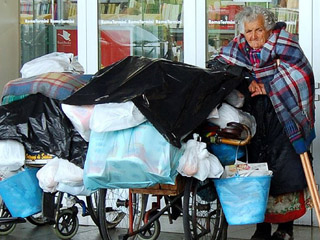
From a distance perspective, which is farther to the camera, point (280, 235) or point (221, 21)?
point (221, 21)

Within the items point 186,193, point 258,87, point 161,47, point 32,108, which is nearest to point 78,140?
point 32,108

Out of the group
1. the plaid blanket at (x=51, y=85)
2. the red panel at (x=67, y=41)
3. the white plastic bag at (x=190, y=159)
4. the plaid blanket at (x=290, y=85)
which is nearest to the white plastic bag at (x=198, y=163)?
the white plastic bag at (x=190, y=159)

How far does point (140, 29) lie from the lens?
27.9ft

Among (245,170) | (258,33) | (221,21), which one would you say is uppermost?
(221,21)

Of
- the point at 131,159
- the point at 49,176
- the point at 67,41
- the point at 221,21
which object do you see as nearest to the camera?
the point at 131,159

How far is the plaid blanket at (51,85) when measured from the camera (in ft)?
20.5

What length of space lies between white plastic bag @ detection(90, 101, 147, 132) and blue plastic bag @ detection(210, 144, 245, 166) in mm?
761

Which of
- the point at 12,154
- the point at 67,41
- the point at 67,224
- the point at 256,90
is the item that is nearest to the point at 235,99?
the point at 256,90

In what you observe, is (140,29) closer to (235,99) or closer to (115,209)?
(115,209)

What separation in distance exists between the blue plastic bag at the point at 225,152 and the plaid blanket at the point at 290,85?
0.51 meters

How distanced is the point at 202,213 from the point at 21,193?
1.48 metres

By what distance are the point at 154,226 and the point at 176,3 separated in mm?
2675

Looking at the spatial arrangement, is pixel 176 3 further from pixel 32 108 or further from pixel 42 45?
pixel 32 108

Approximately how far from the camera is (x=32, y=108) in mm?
6352
